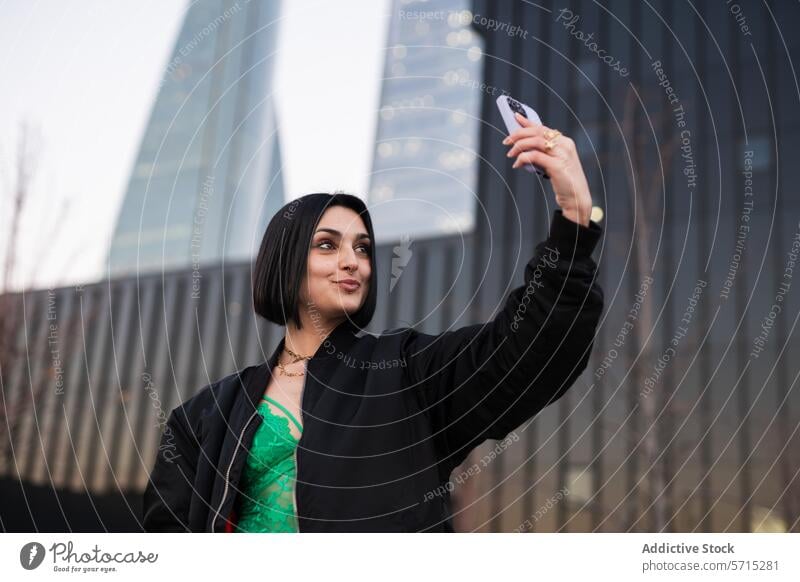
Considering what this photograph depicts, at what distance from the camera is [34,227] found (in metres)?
3.15

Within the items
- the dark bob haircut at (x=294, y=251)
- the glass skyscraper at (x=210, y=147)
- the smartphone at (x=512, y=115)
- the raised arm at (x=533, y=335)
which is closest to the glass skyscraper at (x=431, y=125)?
the glass skyscraper at (x=210, y=147)

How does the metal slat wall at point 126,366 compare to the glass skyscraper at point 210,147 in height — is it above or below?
below

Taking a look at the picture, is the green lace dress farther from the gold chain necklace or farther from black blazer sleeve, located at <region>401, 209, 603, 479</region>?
black blazer sleeve, located at <region>401, 209, 603, 479</region>

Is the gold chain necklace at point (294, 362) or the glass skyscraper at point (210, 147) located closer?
the gold chain necklace at point (294, 362)

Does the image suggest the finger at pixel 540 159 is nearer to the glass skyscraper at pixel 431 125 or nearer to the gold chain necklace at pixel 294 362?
the gold chain necklace at pixel 294 362

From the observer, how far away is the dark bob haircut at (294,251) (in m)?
1.32

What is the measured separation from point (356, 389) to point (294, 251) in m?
0.27

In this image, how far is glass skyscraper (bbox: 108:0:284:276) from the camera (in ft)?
11.0

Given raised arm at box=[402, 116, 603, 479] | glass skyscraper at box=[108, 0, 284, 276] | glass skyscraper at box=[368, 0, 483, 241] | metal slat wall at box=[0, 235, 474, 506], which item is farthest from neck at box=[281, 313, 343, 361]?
metal slat wall at box=[0, 235, 474, 506]

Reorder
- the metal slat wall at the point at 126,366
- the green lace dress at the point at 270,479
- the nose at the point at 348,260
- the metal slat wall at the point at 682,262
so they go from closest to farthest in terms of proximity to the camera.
→ the green lace dress at the point at 270,479 < the nose at the point at 348,260 < the metal slat wall at the point at 682,262 < the metal slat wall at the point at 126,366

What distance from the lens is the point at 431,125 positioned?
446 centimetres

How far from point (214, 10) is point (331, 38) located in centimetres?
163
